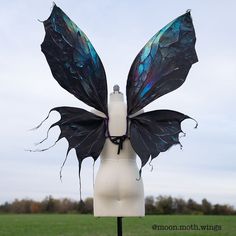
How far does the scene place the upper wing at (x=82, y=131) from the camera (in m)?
3.97

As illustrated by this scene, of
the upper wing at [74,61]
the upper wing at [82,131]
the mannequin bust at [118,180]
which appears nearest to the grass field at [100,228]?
the mannequin bust at [118,180]

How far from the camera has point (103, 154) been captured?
4.04m

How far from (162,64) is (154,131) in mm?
606

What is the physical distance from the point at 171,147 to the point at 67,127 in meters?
0.91

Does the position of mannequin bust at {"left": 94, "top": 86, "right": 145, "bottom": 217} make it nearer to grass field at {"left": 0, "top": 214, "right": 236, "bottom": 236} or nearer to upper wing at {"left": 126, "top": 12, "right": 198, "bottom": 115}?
upper wing at {"left": 126, "top": 12, "right": 198, "bottom": 115}

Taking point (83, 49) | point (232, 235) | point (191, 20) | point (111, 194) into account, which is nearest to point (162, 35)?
point (191, 20)

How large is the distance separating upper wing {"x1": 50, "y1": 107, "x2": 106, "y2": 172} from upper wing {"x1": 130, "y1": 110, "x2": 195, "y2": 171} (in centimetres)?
29

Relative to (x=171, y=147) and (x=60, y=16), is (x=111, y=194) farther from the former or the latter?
(x=60, y=16)

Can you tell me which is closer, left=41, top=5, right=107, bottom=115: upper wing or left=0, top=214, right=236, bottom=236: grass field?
left=41, top=5, right=107, bottom=115: upper wing

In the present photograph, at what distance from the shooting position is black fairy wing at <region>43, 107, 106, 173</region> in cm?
397

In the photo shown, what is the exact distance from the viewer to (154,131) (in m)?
3.96

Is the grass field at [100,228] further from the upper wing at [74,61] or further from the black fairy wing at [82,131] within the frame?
the upper wing at [74,61]

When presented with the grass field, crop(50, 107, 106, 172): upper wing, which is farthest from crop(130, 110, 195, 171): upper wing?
the grass field

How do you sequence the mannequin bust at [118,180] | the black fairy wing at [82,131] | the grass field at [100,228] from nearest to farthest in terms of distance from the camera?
the mannequin bust at [118,180], the black fairy wing at [82,131], the grass field at [100,228]
